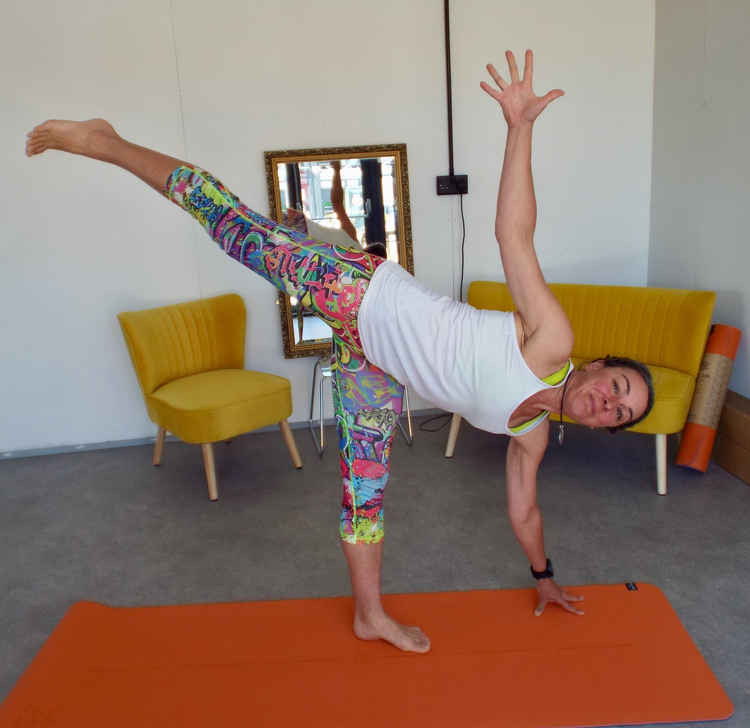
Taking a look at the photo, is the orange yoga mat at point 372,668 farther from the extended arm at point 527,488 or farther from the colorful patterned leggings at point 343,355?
the colorful patterned leggings at point 343,355

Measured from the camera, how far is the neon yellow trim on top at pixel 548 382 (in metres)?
1.75

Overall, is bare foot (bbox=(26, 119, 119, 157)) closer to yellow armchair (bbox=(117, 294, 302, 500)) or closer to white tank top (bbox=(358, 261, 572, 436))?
white tank top (bbox=(358, 261, 572, 436))

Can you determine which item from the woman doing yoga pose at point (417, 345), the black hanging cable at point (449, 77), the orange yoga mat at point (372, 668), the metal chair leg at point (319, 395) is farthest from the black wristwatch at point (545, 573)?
the black hanging cable at point (449, 77)

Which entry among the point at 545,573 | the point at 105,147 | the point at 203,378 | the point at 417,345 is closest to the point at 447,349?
the point at 417,345

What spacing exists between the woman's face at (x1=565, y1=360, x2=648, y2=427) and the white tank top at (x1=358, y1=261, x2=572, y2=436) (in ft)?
0.21

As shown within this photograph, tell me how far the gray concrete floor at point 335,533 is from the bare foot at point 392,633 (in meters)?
0.34

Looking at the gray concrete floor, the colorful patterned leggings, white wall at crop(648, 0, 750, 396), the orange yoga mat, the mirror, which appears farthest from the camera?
the mirror

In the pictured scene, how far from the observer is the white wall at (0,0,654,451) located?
358 cm

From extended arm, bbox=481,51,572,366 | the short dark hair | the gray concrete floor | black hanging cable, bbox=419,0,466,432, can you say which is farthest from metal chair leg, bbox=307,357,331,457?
extended arm, bbox=481,51,572,366

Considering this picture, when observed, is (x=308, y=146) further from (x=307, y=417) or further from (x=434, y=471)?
(x=434, y=471)

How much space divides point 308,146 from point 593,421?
2453mm

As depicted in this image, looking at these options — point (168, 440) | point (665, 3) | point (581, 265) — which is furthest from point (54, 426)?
point (665, 3)

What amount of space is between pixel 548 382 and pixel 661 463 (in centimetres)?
143

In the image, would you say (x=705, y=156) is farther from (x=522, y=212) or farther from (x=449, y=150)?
(x=522, y=212)
